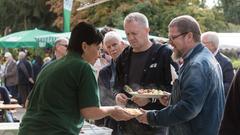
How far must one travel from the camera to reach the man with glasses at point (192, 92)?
377 cm

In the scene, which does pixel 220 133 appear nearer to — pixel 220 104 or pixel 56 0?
pixel 220 104

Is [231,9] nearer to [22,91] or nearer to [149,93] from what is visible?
[22,91]

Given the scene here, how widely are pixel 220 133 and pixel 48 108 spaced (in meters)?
1.20

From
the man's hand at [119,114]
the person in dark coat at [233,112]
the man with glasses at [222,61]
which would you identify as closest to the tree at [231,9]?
the man with glasses at [222,61]

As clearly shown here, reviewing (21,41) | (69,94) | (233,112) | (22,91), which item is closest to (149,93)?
(69,94)

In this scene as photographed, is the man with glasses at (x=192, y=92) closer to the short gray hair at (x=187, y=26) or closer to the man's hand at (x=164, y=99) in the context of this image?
the short gray hair at (x=187, y=26)

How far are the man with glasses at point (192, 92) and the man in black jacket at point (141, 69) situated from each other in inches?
21.5

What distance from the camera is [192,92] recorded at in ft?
12.3

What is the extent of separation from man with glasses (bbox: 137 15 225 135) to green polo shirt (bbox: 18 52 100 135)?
55 cm

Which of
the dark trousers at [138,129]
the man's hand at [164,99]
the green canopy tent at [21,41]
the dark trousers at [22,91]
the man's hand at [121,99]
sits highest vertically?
the man's hand at [164,99]

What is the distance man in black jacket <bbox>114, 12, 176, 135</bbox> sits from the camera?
4.62 m

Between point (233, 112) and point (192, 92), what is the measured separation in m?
0.76

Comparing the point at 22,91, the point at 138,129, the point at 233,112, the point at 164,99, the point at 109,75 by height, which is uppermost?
the point at 233,112

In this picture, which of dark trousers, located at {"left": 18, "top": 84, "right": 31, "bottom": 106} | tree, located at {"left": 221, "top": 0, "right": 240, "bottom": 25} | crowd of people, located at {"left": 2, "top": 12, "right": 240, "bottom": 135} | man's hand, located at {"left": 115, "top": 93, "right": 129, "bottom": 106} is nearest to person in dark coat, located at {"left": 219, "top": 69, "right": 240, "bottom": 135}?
crowd of people, located at {"left": 2, "top": 12, "right": 240, "bottom": 135}
